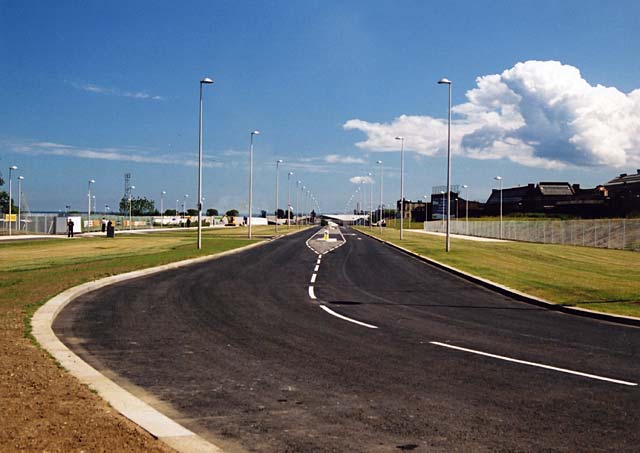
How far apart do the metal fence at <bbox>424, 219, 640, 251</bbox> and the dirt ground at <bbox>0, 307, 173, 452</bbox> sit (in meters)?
43.2

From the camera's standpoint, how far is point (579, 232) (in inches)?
2014

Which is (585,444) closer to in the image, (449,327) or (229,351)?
(229,351)

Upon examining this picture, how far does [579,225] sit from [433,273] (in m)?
31.5

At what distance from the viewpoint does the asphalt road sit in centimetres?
566

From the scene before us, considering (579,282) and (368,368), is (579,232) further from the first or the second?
(368,368)

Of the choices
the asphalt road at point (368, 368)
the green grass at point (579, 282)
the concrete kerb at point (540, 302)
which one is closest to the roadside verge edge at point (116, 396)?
the asphalt road at point (368, 368)

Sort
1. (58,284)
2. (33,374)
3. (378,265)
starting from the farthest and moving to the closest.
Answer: (378,265) < (58,284) < (33,374)

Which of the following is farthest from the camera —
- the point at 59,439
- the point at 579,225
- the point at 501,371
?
the point at 579,225

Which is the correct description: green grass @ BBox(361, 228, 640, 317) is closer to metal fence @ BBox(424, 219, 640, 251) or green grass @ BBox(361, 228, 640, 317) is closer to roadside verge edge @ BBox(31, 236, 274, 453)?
roadside verge edge @ BBox(31, 236, 274, 453)

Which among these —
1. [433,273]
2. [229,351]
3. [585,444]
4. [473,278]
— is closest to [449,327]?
[229,351]

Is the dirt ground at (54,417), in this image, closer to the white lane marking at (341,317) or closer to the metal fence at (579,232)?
the white lane marking at (341,317)

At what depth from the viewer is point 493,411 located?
6340mm

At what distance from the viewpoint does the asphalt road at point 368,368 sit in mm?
5664

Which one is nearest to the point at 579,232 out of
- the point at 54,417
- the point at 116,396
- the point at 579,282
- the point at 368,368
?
the point at 579,282
